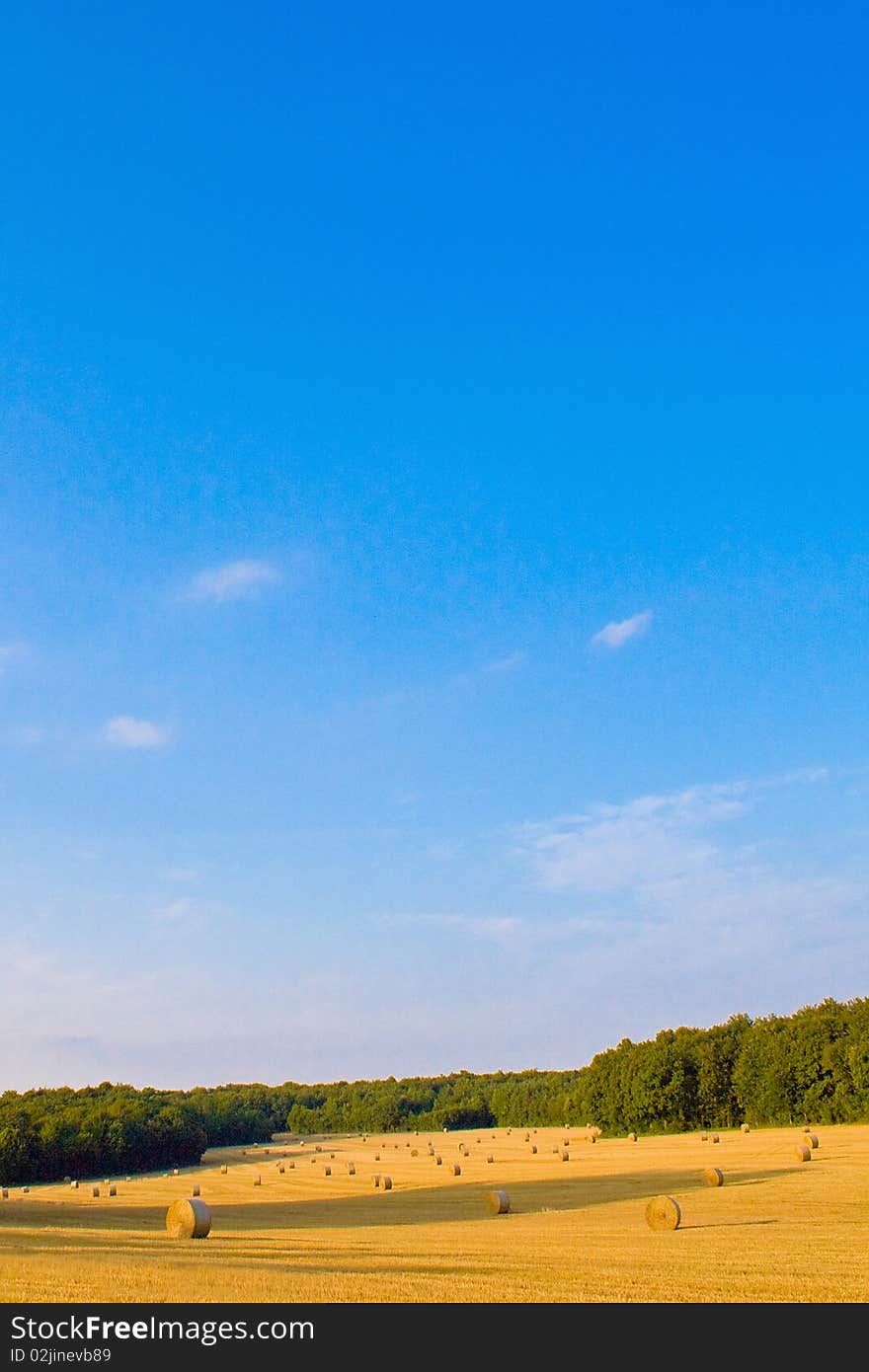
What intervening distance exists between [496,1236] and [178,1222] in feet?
37.6

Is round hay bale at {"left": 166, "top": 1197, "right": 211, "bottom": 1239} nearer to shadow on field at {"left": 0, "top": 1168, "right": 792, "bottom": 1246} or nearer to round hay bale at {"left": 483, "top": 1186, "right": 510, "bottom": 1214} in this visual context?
shadow on field at {"left": 0, "top": 1168, "right": 792, "bottom": 1246}

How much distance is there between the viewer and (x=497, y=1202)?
39719 mm

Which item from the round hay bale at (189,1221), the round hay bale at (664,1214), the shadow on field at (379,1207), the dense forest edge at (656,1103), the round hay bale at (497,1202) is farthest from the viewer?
the dense forest edge at (656,1103)

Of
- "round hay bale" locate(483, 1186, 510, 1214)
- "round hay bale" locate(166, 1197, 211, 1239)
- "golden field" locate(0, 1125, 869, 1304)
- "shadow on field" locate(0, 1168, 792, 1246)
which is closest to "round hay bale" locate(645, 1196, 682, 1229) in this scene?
"golden field" locate(0, 1125, 869, 1304)

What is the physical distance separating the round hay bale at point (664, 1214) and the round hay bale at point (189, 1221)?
1365 cm

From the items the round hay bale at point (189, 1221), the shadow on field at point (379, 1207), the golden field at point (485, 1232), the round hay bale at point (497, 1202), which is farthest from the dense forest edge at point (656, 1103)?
the round hay bale at point (189, 1221)

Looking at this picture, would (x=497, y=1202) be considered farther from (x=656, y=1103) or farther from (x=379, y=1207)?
(x=656, y=1103)

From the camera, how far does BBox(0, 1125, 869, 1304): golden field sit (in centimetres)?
1759

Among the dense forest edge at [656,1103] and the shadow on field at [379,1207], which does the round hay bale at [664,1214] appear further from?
the dense forest edge at [656,1103]

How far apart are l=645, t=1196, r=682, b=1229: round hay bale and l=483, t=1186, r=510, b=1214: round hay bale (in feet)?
36.1

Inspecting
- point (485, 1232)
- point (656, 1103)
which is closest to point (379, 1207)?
point (485, 1232)

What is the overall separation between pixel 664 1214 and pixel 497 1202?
38.8 feet

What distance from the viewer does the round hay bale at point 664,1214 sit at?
96.1ft
